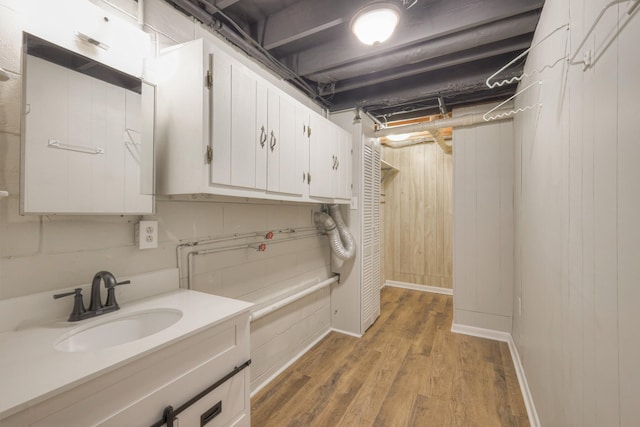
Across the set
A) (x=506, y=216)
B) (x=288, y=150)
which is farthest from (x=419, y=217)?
(x=288, y=150)

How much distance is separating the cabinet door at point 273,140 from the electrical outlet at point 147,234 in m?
0.65

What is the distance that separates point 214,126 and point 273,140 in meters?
0.49

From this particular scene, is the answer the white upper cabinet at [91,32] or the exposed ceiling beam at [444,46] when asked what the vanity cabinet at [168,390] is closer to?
the white upper cabinet at [91,32]

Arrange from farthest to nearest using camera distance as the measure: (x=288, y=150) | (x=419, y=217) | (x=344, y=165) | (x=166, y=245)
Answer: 1. (x=419, y=217)
2. (x=344, y=165)
3. (x=288, y=150)
4. (x=166, y=245)

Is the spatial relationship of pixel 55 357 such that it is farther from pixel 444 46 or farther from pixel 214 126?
pixel 444 46

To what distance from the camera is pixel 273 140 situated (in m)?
1.73

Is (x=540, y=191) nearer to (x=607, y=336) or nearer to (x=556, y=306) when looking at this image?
(x=556, y=306)

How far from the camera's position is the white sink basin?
976mm

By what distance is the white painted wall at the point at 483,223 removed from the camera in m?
2.71

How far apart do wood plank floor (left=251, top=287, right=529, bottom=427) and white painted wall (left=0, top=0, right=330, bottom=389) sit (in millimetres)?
240

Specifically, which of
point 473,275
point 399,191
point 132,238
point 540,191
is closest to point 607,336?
point 540,191

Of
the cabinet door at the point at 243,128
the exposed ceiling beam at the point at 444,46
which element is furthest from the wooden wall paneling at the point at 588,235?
the cabinet door at the point at 243,128

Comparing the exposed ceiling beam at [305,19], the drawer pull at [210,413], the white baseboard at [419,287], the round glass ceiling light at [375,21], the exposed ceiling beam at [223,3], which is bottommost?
the white baseboard at [419,287]

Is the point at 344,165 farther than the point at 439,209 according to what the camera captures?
No
